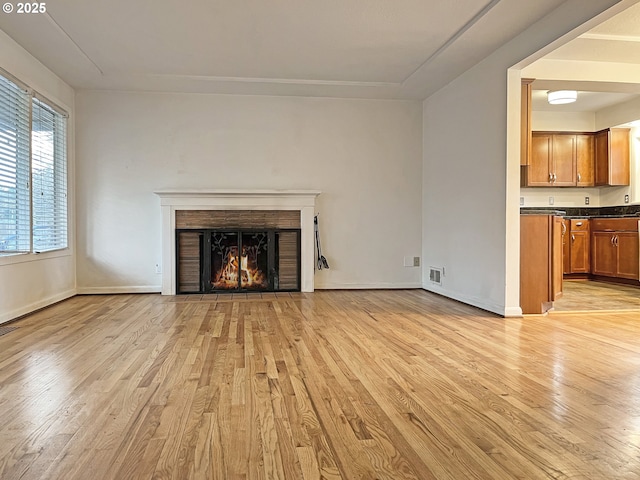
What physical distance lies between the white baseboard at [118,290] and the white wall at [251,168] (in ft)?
0.04

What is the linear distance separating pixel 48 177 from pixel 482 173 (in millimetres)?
4463

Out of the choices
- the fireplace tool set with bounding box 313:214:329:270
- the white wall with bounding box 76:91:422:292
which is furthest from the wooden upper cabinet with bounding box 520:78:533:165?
the fireplace tool set with bounding box 313:214:329:270

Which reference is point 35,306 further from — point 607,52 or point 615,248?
point 615,248

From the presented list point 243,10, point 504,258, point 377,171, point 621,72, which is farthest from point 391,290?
point 243,10

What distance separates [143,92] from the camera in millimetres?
6227

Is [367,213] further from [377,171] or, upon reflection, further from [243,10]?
[243,10]

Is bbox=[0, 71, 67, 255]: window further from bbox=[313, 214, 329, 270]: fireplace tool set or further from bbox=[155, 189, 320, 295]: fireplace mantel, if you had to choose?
bbox=[313, 214, 329, 270]: fireplace tool set

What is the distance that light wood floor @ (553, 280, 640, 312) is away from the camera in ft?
16.7

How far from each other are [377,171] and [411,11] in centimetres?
283

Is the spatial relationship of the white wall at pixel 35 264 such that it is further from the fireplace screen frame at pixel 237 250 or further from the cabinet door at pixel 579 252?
the cabinet door at pixel 579 252

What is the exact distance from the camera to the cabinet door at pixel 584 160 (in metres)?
7.66

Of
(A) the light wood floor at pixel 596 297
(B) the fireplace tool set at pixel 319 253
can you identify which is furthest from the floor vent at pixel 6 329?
(A) the light wood floor at pixel 596 297

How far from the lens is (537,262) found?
4.66 metres

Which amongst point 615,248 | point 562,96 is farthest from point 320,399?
point 615,248
